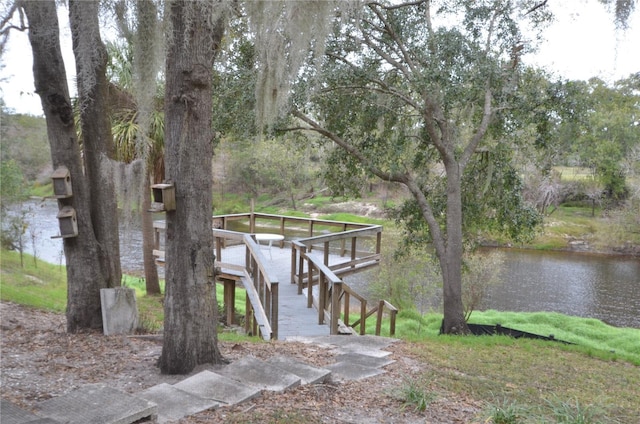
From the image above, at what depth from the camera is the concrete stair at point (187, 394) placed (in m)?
2.79

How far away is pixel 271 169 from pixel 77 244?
93.2 ft

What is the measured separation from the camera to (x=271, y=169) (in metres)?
33.3

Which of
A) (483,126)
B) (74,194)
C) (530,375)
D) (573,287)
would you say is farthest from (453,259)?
(573,287)

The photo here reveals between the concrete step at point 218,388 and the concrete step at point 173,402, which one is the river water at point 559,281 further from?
the concrete step at point 173,402

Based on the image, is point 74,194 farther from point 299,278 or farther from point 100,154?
point 299,278

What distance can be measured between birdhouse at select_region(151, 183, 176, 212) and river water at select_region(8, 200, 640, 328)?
1125 centimetres

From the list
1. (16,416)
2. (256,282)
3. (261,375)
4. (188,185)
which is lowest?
(256,282)

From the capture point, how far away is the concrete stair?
279 centimetres

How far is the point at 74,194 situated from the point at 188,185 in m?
1.88

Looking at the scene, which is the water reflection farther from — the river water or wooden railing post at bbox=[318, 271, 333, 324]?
wooden railing post at bbox=[318, 271, 333, 324]

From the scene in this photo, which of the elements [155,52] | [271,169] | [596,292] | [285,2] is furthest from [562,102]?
[271,169]

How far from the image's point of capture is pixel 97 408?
288 centimetres

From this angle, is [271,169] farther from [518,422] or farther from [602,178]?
[518,422]

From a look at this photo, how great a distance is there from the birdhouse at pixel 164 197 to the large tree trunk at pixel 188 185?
0.16ft
